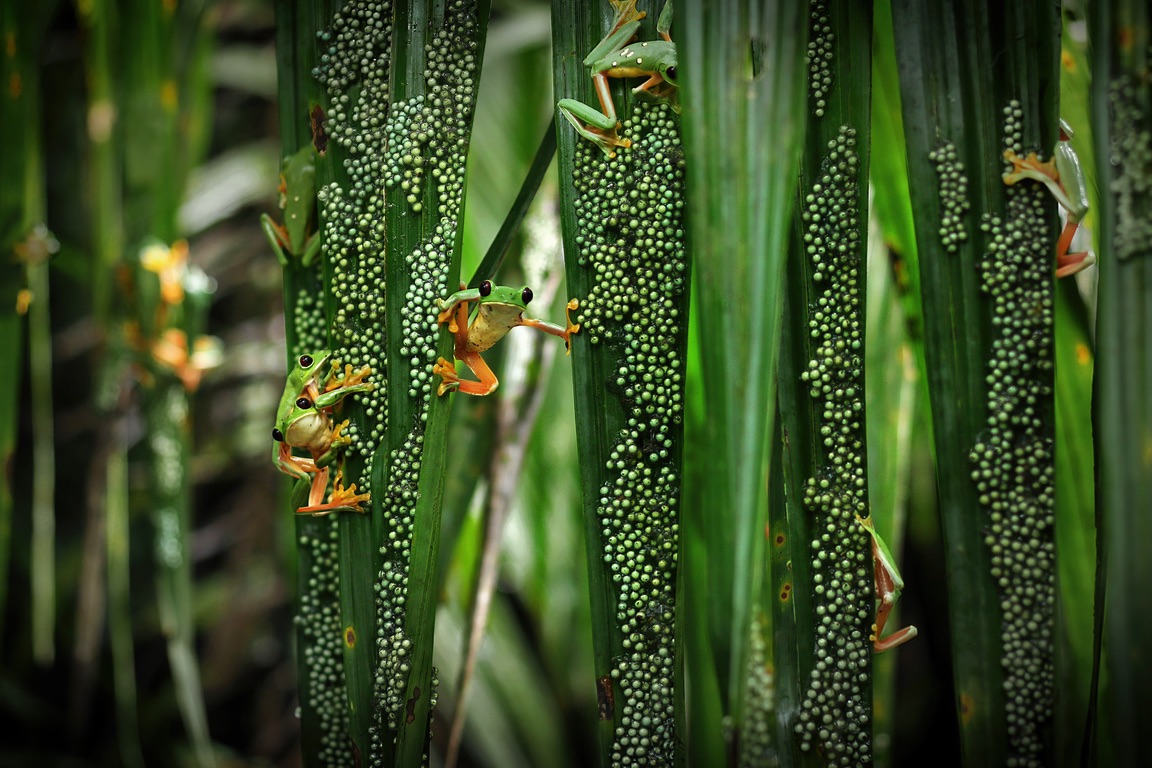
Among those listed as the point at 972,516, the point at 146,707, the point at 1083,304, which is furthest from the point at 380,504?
the point at 146,707

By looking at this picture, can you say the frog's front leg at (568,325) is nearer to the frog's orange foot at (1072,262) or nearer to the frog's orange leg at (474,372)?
the frog's orange leg at (474,372)

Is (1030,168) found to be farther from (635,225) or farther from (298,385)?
(298,385)

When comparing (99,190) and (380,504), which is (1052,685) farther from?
(99,190)

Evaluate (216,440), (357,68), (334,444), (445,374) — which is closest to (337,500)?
(334,444)

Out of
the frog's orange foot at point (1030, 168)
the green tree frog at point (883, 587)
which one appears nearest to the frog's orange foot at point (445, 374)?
the green tree frog at point (883, 587)

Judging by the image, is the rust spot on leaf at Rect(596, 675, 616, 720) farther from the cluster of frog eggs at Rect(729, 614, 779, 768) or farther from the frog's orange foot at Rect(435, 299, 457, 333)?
the frog's orange foot at Rect(435, 299, 457, 333)

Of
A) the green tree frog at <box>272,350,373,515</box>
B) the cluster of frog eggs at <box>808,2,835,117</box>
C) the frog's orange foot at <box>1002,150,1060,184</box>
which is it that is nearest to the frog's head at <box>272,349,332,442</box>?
the green tree frog at <box>272,350,373,515</box>
